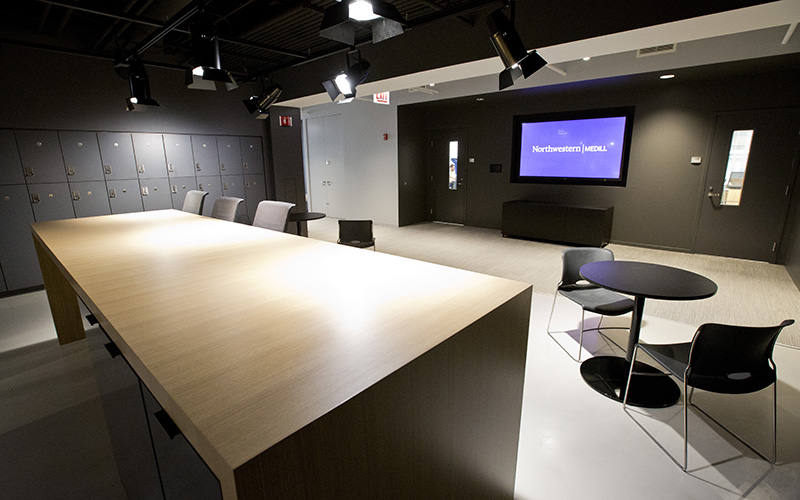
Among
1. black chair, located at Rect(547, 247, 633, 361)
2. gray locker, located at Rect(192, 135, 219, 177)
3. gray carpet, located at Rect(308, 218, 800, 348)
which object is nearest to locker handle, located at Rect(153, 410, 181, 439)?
black chair, located at Rect(547, 247, 633, 361)

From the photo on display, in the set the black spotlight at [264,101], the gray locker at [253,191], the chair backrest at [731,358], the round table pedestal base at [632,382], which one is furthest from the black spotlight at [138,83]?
the chair backrest at [731,358]

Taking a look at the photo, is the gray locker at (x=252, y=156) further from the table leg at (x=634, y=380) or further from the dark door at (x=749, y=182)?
the dark door at (x=749, y=182)

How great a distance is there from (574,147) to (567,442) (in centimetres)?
594

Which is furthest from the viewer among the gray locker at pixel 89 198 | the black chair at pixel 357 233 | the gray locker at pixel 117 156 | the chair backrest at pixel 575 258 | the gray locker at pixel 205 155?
the gray locker at pixel 205 155

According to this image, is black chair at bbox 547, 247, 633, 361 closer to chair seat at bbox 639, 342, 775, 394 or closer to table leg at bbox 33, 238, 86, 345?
chair seat at bbox 639, 342, 775, 394

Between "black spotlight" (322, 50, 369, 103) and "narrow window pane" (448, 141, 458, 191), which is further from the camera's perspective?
"narrow window pane" (448, 141, 458, 191)

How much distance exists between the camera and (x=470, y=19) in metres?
3.58

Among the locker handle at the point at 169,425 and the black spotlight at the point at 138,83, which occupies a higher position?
the black spotlight at the point at 138,83

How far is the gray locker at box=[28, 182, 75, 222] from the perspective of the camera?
15.0 feet

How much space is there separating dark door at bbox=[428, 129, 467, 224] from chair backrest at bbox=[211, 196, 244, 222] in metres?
5.49

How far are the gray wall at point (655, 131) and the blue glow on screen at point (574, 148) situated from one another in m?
0.24

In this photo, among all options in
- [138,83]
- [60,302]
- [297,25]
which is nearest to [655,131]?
[297,25]

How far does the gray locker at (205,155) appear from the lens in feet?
19.2

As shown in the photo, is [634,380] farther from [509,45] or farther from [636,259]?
[636,259]
